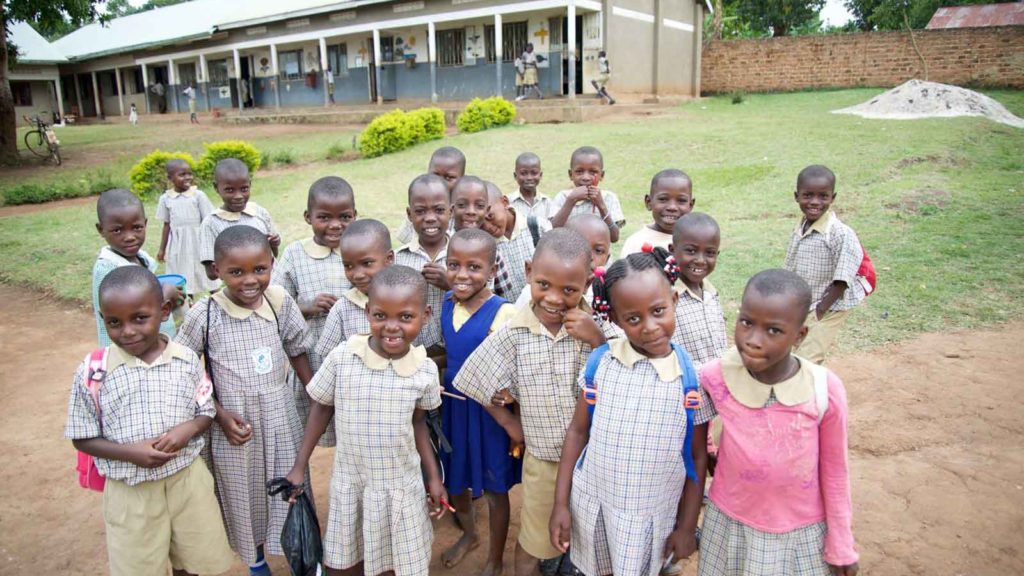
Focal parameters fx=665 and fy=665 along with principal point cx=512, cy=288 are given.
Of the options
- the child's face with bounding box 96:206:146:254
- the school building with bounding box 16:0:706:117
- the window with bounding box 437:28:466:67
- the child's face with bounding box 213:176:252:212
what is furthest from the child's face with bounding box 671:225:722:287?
the window with bounding box 437:28:466:67

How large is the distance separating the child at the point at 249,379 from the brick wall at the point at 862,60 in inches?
852

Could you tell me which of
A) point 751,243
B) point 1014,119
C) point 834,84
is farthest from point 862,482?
point 834,84

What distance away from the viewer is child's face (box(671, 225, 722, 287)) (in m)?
2.74

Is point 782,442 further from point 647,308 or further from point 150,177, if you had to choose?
point 150,177

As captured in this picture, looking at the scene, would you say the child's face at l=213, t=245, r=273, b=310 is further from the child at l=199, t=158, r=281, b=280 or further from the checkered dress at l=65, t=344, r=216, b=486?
the child at l=199, t=158, r=281, b=280

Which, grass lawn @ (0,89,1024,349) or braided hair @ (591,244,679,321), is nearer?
braided hair @ (591,244,679,321)

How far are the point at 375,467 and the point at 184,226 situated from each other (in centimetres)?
459

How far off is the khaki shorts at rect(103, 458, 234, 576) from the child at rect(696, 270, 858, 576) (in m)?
1.82

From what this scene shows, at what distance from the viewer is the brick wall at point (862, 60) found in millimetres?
18094

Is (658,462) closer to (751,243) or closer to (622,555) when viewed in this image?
(622,555)

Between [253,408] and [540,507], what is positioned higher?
[253,408]

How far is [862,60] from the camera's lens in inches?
805

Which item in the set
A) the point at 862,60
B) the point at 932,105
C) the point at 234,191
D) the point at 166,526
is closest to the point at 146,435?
the point at 166,526

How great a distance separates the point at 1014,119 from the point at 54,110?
39.9 m
